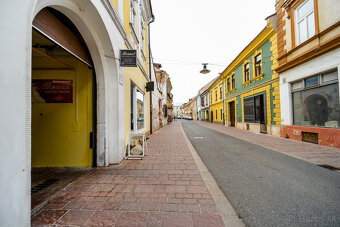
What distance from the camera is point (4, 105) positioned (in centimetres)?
144

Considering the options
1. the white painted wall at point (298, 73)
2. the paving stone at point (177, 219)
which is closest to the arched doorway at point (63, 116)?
the paving stone at point (177, 219)

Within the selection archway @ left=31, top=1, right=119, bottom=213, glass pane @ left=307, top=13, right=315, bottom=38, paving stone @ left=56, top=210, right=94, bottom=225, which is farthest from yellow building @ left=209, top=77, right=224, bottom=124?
paving stone @ left=56, top=210, right=94, bottom=225

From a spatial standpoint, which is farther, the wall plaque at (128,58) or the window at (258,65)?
the window at (258,65)

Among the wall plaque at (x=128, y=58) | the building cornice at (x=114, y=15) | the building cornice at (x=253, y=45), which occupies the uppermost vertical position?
the building cornice at (x=253, y=45)

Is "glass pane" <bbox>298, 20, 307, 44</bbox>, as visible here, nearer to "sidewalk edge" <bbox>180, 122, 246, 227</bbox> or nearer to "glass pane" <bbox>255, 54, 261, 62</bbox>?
"glass pane" <bbox>255, 54, 261, 62</bbox>

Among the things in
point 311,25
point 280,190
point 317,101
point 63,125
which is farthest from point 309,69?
point 63,125

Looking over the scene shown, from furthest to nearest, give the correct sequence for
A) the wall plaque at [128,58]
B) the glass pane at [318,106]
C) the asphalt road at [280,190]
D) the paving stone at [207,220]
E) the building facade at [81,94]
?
the glass pane at [318,106]
the wall plaque at [128,58]
the building facade at [81,94]
the asphalt road at [280,190]
the paving stone at [207,220]

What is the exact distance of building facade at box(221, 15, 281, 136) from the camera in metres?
9.55

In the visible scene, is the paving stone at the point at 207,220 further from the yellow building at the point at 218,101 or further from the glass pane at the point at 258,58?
the yellow building at the point at 218,101

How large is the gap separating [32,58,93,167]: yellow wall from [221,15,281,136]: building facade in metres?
10.2

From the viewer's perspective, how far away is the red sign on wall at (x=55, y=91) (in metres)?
3.98

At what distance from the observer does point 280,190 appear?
2.72 metres

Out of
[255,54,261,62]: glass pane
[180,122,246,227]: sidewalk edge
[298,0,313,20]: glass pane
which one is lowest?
[180,122,246,227]: sidewalk edge

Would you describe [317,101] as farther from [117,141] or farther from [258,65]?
[117,141]
